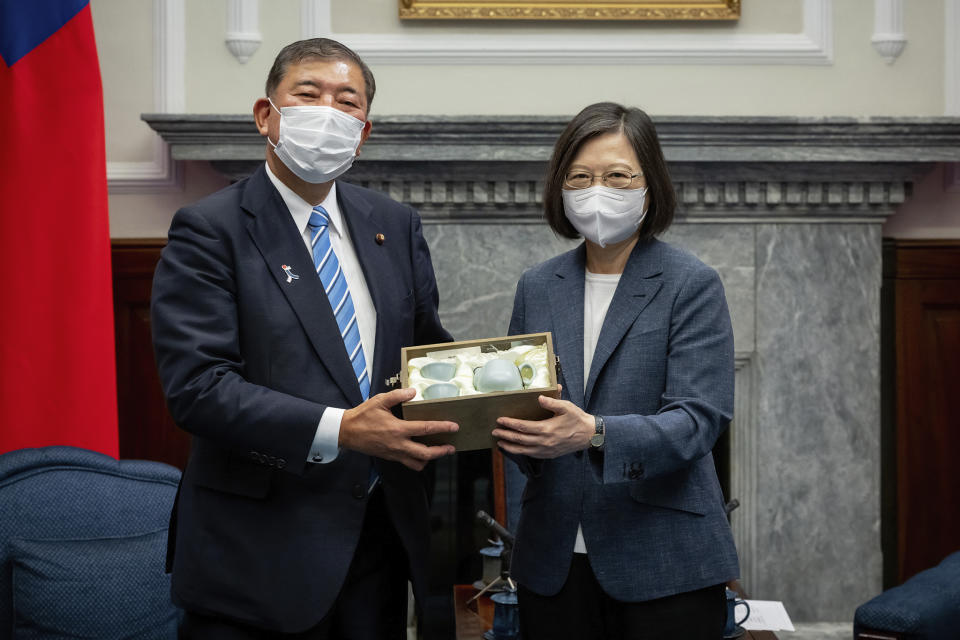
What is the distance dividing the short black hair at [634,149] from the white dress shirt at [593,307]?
0.11 meters

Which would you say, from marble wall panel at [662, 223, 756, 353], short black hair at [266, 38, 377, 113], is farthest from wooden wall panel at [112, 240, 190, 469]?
marble wall panel at [662, 223, 756, 353]

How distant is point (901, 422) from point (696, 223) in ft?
3.24

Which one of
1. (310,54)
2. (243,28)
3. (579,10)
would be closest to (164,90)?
(243,28)

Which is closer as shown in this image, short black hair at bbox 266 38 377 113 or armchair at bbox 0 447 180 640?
short black hair at bbox 266 38 377 113

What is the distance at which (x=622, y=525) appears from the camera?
1.54 metres

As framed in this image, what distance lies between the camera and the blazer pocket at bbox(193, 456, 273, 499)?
1447mm

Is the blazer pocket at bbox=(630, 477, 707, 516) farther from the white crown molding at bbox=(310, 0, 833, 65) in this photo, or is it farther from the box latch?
the white crown molding at bbox=(310, 0, 833, 65)

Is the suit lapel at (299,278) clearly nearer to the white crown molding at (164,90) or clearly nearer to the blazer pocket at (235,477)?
the blazer pocket at (235,477)

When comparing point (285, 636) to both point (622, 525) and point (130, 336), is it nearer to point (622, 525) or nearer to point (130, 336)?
point (622, 525)

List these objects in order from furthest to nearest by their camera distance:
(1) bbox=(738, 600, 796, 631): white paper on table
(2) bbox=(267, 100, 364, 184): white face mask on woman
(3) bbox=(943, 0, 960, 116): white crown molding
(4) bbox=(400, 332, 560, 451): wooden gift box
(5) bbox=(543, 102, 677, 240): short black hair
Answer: (3) bbox=(943, 0, 960, 116): white crown molding → (1) bbox=(738, 600, 796, 631): white paper on table → (5) bbox=(543, 102, 677, 240): short black hair → (2) bbox=(267, 100, 364, 184): white face mask on woman → (4) bbox=(400, 332, 560, 451): wooden gift box

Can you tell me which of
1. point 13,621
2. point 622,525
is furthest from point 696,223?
point 13,621

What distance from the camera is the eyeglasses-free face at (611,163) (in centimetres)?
165

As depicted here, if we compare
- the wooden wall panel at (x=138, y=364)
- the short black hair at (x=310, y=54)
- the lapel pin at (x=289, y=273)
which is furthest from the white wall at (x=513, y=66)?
the lapel pin at (x=289, y=273)

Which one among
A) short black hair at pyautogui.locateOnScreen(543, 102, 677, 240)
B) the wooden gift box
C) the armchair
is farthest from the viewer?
the armchair
